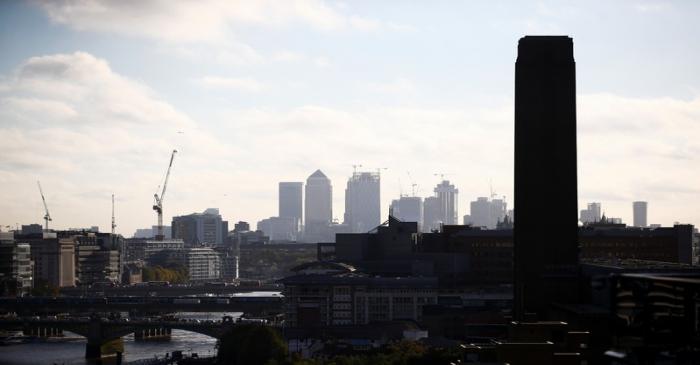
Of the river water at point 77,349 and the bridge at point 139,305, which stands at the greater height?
the bridge at point 139,305

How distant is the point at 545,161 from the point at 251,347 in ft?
110

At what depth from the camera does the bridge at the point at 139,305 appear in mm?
156475

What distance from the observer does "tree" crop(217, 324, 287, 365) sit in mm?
97312

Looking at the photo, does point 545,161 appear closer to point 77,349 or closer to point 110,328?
point 110,328

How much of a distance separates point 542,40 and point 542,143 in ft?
17.8

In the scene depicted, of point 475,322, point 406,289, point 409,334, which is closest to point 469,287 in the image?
point 406,289

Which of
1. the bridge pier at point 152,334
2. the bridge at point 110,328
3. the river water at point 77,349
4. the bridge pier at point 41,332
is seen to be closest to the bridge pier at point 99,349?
the bridge at point 110,328

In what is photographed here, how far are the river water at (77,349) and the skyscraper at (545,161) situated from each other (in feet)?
172

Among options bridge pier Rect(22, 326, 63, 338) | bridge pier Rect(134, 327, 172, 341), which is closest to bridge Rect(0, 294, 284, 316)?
bridge pier Rect(134, 327, 172, 341)

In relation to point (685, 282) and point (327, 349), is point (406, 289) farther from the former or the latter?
point (685, 282)

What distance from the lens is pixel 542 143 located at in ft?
237

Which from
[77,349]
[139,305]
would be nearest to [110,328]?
[77,349]

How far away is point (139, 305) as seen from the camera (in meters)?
158

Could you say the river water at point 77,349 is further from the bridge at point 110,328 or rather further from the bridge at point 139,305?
the bridge at point 139,305
